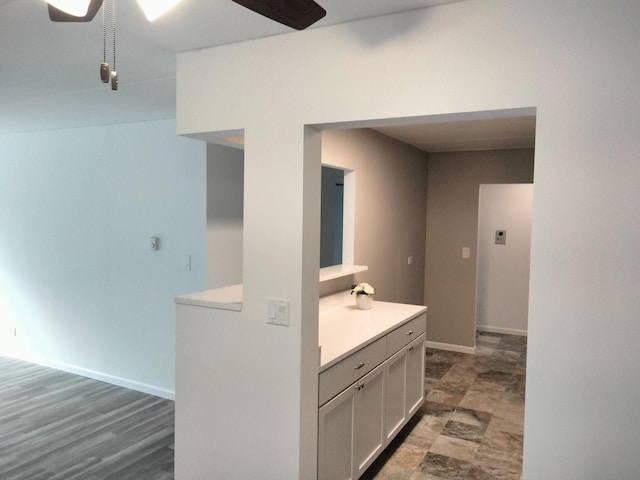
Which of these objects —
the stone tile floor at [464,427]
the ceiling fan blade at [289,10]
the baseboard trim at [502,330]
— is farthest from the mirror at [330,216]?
the ceiling fan blade at [289,10]

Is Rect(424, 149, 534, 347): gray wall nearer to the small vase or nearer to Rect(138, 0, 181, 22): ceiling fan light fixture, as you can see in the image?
the small vase

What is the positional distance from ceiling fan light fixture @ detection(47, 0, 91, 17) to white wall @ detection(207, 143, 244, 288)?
8.63 ft

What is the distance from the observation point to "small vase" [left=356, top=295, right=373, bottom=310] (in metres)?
3.70

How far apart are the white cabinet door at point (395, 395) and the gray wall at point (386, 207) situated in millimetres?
792

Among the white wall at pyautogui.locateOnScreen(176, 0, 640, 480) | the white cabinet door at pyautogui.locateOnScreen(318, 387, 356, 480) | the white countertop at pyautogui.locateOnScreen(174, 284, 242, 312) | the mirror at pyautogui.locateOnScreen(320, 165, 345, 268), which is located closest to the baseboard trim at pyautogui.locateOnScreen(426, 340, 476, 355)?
the mirror at pyautogui.locateOnScreen(320, 165, 345, 268)

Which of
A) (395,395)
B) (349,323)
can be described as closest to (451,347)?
(395,395)

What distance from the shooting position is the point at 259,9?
1251 millimetres

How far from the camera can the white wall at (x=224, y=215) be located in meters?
4.04

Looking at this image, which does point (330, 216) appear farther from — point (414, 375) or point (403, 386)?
point (403, 386)

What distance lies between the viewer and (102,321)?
183 inches

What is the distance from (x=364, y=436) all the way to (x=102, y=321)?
9.53ft

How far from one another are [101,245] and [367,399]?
2.98 meters

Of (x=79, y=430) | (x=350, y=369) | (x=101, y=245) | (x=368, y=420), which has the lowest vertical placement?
(x=79, y=430)

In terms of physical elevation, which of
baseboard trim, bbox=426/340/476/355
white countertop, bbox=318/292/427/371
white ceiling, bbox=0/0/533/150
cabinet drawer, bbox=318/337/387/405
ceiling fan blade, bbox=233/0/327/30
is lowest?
baseboard trim, bbox=426/340/476/355
